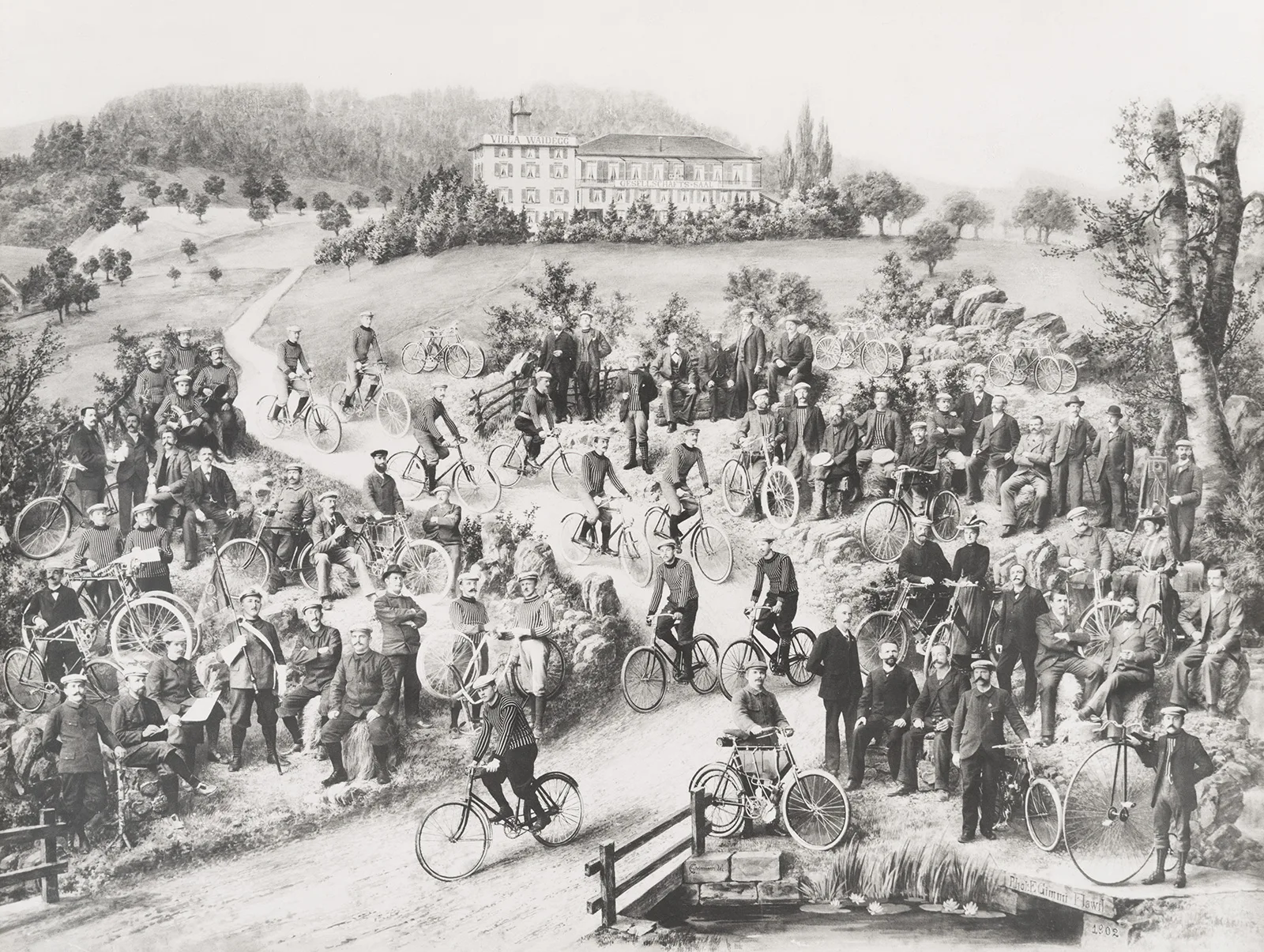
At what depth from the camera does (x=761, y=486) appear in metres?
10.1

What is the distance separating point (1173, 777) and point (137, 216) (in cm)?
1125

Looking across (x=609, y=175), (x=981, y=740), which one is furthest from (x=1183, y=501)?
(x=609, y=175)

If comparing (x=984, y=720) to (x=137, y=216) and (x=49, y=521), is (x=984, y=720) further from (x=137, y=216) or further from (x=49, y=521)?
(x=137, y=216)

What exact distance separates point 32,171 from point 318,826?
7.02 metres

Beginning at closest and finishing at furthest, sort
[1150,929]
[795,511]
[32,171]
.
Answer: [1150,929], [795,511], [32,171]

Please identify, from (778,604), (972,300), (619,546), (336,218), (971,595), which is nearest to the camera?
(971,595)

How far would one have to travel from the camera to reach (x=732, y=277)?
10461 mm

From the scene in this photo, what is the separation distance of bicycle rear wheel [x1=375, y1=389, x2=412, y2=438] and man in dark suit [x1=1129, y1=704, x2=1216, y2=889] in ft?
23.7

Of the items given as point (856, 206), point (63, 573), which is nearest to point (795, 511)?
point (856, 206)

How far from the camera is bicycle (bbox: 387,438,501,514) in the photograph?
10148 millimetres

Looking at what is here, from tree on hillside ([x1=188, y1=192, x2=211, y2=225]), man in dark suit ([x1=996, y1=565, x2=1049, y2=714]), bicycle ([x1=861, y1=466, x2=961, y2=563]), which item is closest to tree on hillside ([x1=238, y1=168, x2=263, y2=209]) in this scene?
tree on hillside ([x1=188, y1=192, x2=211, y2=225])

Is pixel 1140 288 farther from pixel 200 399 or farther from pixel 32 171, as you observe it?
pixel 32 171

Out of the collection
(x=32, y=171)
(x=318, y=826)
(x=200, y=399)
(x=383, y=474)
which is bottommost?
(x=318, y=826)

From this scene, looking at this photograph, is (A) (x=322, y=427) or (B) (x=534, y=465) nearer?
(B) (x=534, y=465)
